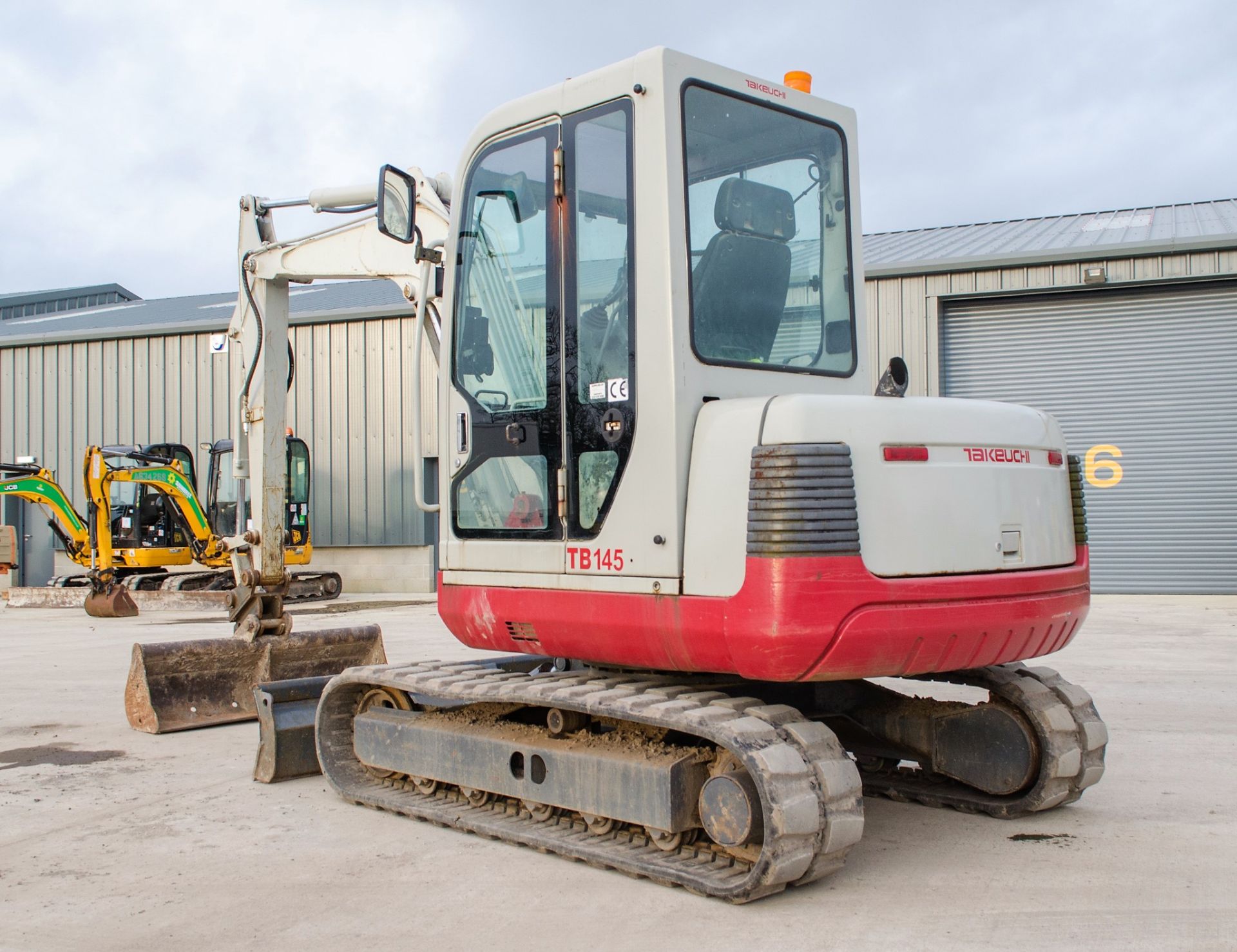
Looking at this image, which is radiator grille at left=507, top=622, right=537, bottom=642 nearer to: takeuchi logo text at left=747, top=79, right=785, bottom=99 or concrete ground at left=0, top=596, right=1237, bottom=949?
concrete ground at left=0, top=596, right=1237, bottom=949

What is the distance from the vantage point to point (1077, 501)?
4.99 meters

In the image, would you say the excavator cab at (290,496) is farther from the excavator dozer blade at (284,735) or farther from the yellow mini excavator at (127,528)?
the excavator dozer blade at (284,735)

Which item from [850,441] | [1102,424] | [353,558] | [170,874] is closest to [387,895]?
[170,874]

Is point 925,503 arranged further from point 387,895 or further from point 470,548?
point 387,895

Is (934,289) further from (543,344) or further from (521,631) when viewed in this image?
(521,631)

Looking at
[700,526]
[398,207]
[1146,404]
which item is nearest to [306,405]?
[1146,404]

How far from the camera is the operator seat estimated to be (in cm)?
451

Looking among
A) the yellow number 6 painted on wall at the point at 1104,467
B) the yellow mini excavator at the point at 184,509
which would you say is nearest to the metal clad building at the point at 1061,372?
the yellow number 6 painted on wall at the point at 1104,467

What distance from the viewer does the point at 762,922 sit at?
389 centimetres

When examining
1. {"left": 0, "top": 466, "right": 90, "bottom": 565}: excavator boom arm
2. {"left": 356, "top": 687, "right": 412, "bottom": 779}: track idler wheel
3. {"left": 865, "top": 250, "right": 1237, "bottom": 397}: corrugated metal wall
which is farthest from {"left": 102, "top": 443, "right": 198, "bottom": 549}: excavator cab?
{"left": 356, "top": 687, "right": 412, "bottom": 779}: track idler wheel

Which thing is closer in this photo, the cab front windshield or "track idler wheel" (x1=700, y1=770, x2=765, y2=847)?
"track idler wheel" (x1=700, y1=770, x2=765, y2=847)

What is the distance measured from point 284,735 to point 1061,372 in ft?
51.1

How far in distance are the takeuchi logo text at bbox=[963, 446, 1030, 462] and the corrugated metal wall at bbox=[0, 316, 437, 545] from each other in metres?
16.3

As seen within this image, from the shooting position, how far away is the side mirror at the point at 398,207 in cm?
527
